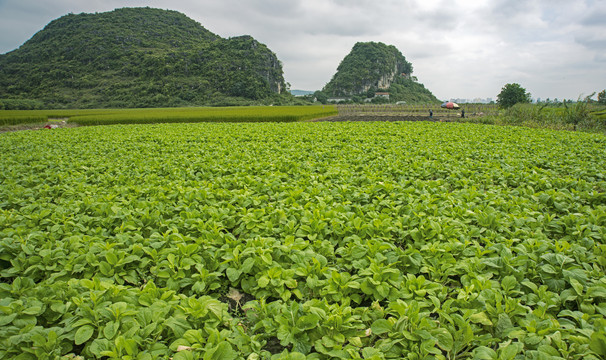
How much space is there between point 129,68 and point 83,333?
138m

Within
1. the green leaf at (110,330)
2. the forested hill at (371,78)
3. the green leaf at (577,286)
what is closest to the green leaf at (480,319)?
the green leaf at (577,286)

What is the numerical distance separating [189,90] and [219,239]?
10728cm

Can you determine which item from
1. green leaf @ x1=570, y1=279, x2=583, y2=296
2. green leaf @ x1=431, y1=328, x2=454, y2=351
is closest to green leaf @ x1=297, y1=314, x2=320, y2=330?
green leaf @ x1=431, y1=328, x2=454, y2=351

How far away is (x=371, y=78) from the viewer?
130 meters

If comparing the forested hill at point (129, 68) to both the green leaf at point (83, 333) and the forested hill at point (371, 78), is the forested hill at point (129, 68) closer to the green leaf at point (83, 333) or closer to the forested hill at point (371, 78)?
the forested hill at point (371, 78)

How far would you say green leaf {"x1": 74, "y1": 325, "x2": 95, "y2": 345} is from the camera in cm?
202

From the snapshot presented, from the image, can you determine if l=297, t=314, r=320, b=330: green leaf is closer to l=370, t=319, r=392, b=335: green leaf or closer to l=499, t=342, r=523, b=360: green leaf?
l=370, t=319, r=392, b=335: green leaf

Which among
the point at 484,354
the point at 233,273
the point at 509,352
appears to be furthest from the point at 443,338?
the point at 233,273

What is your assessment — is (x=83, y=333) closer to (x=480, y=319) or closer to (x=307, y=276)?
(x=307, y=276)

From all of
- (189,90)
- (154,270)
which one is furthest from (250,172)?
(189,90)

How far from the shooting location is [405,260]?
302 cm

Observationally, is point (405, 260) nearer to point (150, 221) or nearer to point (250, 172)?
point (150, 221)

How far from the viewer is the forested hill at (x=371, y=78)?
128625 mm

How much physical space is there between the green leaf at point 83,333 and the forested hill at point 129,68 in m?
95.8
